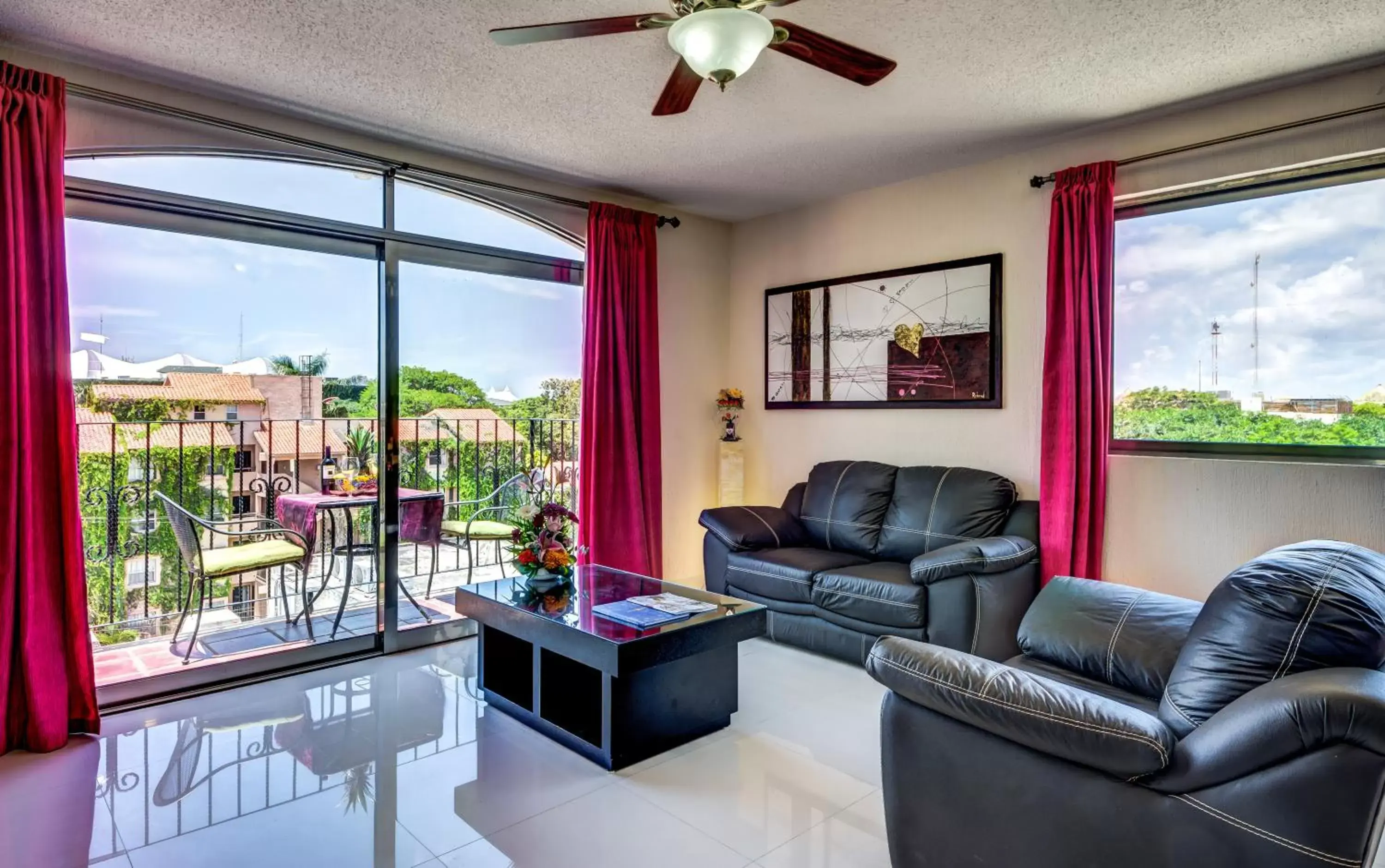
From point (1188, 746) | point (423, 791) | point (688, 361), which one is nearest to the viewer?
point (1188, 746)

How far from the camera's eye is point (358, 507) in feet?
13.6

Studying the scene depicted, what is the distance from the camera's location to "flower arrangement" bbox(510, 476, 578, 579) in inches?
128

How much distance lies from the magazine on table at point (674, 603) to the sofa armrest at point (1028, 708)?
114cm

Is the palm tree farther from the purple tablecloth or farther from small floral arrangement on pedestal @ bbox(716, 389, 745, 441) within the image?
small floral arrangement on pedestal @ bbox(716, 389, 745, 441)

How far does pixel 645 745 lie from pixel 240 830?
49.7 inches

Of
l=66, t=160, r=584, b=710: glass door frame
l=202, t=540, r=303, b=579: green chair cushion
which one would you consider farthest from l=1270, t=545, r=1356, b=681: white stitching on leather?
l=202, t=540, r=303, b=579: green chair cushion

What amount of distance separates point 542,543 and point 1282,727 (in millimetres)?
2579

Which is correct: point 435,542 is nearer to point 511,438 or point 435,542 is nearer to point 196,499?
point 511,438

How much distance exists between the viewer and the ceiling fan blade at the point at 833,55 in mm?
2182

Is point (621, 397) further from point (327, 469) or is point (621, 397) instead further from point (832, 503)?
point (327, 469)

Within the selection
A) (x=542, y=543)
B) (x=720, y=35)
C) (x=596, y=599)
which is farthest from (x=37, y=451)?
(x=720, y=35)

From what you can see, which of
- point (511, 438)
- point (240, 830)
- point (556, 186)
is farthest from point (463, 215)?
point (240, 830)

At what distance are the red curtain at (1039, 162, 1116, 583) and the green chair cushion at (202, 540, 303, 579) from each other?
3.74m

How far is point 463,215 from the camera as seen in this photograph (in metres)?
4.28
